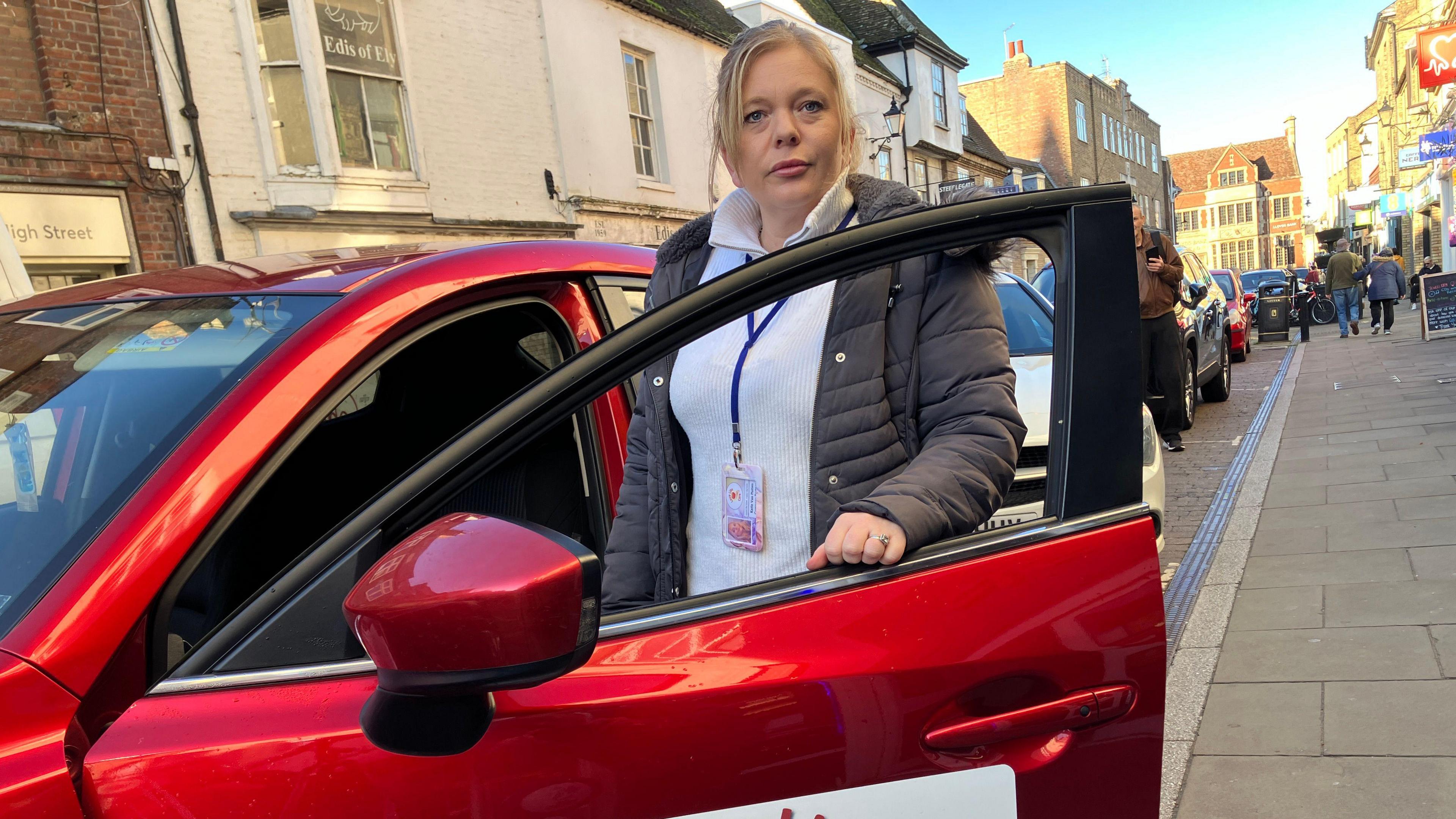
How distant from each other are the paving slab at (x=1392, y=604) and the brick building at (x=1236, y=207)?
277 feet

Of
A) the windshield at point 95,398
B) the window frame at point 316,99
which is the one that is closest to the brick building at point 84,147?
the window frame at point 316,99

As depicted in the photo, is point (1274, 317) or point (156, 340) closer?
point (156, 340)

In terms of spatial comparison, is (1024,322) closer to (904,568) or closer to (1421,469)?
(1421,469)

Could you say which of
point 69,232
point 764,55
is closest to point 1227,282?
point 69,232

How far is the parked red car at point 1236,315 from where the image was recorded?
48.3 feet

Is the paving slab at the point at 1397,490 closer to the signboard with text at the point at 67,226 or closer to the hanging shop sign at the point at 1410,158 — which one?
the signboard with text at the point at 67,226

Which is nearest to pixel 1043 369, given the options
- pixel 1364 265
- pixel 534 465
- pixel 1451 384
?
pixel 534 465

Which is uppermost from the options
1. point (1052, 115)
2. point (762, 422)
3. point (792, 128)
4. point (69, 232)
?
point (1052, 115)

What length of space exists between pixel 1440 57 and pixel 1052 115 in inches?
1144

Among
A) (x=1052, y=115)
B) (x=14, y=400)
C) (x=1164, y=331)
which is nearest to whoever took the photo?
(x=14, y=400)

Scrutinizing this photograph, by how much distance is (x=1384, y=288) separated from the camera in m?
17.8

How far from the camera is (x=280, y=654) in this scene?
118cm

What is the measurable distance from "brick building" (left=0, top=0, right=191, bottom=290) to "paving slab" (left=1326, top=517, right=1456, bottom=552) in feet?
31.5

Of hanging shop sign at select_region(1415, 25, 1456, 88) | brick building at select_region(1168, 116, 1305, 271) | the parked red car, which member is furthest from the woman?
brick building at select_region(1168, 116, 1305, 271)
